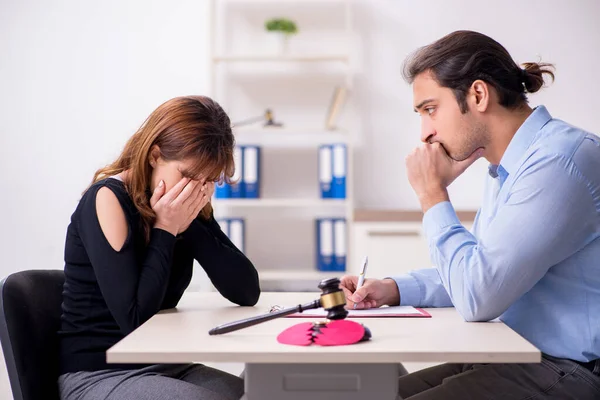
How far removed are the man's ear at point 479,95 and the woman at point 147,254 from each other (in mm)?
598

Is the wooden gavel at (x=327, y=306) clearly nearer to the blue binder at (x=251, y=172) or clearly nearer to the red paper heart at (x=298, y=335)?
the red paper heart at (x=298, y=335)

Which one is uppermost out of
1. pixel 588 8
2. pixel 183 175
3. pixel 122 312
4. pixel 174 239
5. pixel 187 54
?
pixel 588 8

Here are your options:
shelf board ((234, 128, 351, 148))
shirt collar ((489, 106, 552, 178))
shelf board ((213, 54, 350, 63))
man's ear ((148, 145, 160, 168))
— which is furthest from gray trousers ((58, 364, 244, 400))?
shelf board ((234, 128, 351, 148))

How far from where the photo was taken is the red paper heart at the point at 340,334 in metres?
1.09

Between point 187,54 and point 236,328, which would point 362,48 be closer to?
point 187,54

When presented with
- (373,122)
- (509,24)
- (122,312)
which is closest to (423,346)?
(122,312)

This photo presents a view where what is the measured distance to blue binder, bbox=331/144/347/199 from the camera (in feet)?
13.0

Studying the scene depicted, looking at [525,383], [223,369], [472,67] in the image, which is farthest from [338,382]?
[223,369]

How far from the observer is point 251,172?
13.3ft

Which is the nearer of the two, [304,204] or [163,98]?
[304,204]

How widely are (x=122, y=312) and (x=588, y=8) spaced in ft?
13.2

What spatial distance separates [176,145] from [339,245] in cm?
251

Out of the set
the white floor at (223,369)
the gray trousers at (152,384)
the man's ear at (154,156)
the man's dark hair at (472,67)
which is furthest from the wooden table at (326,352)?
the white floor at (223,369)

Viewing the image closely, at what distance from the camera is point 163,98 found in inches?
175
